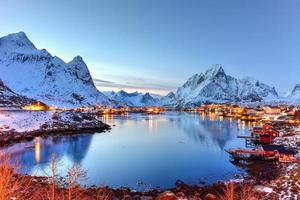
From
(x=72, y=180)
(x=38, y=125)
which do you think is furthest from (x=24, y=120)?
(x=72, y=180)

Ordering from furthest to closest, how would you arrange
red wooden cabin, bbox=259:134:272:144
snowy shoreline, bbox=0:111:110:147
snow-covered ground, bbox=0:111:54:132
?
snow-covered ground, bbox=0:111:54:132 → snowy shoreline, bbox=0:111:110:147 → red wooden cabin, bbox=259:134:272:144

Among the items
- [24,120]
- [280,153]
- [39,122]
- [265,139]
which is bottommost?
[280,153]

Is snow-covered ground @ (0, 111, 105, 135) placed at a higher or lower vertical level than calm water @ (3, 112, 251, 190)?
higher

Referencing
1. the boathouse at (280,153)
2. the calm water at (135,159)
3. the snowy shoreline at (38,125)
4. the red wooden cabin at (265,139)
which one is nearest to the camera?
the calm water at (135,159)

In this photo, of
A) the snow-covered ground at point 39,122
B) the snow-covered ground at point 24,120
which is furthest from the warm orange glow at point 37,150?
the snow-covered ground at point 24,120

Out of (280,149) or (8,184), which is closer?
(8,184)

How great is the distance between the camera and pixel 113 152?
203 feet

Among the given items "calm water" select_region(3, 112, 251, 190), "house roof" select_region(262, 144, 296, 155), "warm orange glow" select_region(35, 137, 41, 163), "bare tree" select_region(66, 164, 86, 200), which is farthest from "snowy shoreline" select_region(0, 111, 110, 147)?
"house roof" select_region(262, 144, 296, 155)

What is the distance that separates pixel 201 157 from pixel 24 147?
35.9 meters

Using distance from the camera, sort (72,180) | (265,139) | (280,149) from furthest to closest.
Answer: (265,139)
(280,149)
(72,180)

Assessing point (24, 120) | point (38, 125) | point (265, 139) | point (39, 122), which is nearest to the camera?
point (265, 139)

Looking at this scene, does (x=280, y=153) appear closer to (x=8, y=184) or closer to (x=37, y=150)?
(x=8, y=184)

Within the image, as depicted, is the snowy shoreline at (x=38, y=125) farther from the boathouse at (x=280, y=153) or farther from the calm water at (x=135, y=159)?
the boathouse at (x=280, y=153)

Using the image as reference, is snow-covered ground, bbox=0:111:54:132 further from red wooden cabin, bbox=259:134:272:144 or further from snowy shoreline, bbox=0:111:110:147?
red wooden cabin, bbox=259:134:272:144
